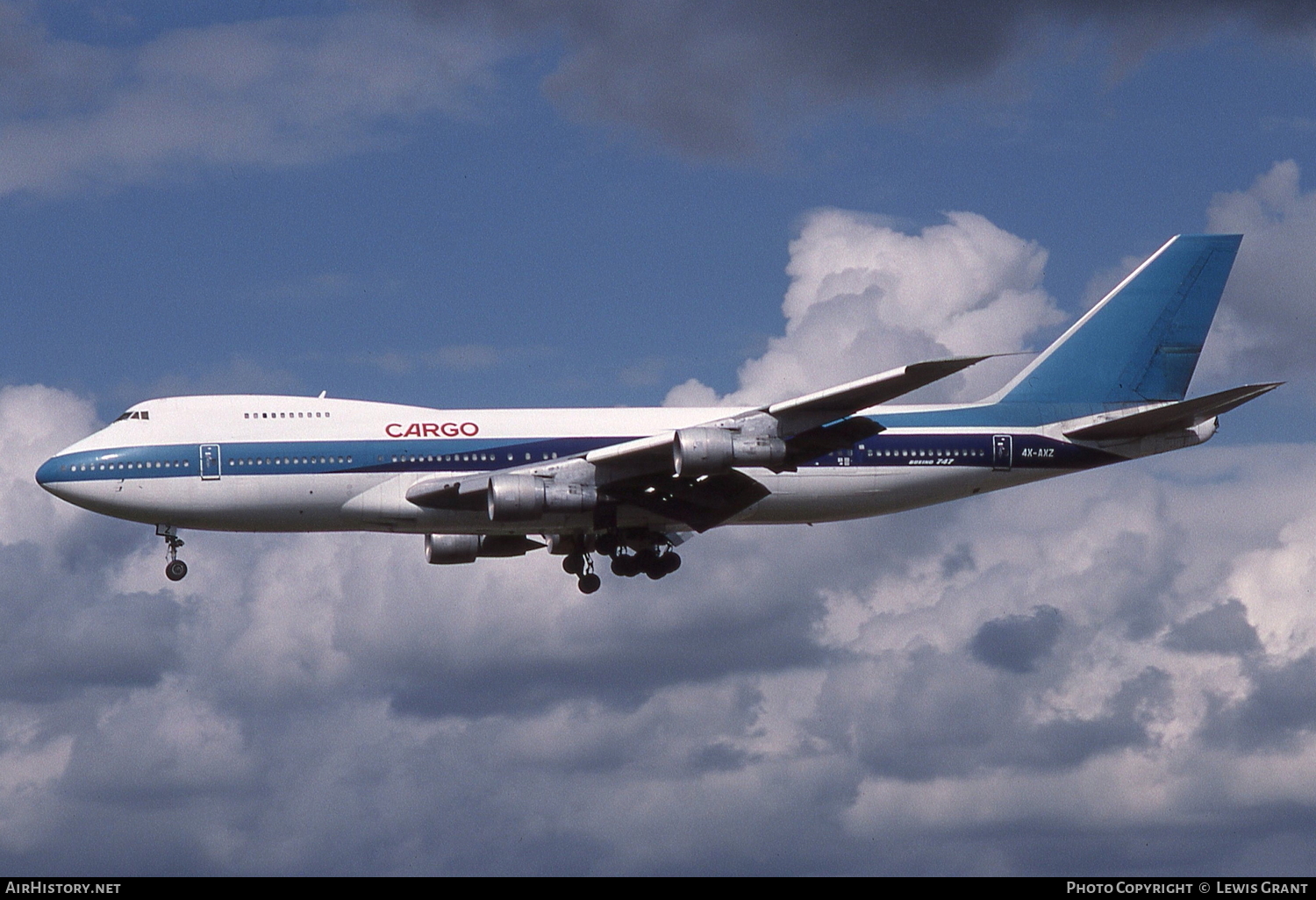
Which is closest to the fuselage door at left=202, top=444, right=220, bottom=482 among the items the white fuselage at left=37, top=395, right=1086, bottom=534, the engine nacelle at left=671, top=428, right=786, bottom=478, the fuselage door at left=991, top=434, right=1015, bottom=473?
the white fuselage at left=37, top=395, right=1086, bottom=534

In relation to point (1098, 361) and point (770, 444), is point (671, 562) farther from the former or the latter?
point (1098, 361)

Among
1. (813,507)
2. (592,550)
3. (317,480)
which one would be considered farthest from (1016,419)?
(317,480)

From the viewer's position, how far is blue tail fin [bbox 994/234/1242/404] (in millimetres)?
62500

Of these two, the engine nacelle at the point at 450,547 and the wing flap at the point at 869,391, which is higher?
the wing flap at the point at 869,391

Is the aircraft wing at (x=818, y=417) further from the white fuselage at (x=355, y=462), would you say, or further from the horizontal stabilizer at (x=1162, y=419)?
the horizontal stabilizer at (x=1162, y=419)

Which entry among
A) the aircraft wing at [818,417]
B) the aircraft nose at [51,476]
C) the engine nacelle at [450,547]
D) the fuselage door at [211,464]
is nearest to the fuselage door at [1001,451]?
the aircraft wing at [818,417]

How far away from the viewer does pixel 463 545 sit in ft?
206

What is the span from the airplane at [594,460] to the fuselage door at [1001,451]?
0.15 feet

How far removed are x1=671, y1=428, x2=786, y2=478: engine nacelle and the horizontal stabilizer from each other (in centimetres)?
1473

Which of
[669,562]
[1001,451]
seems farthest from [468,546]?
[1001,451]

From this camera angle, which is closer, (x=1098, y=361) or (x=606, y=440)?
(x=606, y=440)

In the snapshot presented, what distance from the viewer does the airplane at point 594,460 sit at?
5366cm
